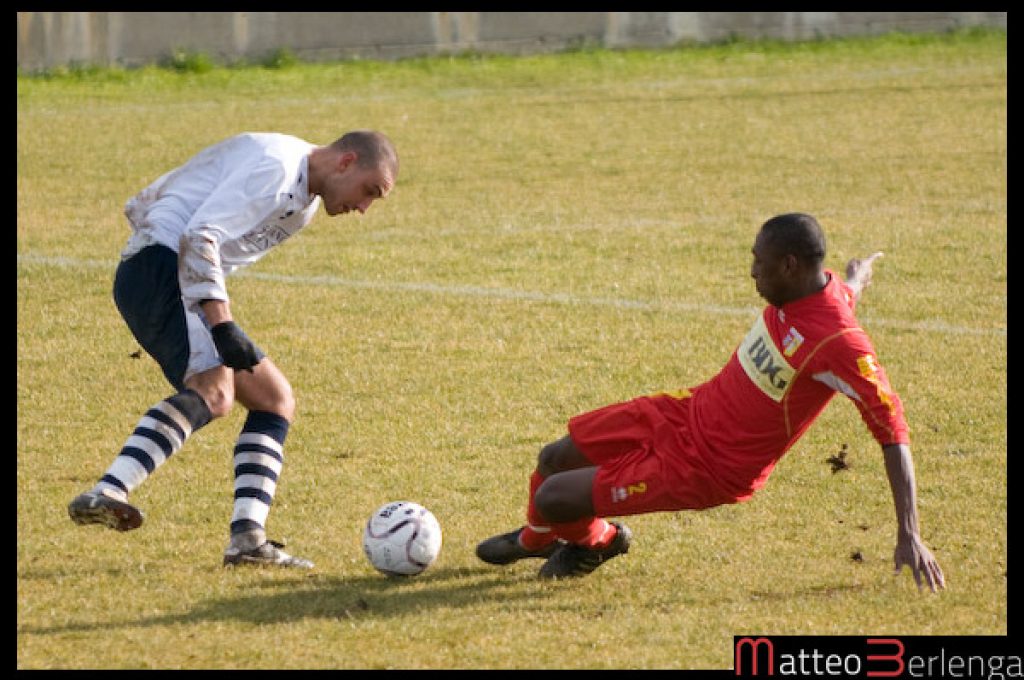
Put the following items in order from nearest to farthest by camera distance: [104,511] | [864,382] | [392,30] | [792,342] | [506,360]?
[864,382] < [792,342] < [104,511] < [506,360] < [392,30]

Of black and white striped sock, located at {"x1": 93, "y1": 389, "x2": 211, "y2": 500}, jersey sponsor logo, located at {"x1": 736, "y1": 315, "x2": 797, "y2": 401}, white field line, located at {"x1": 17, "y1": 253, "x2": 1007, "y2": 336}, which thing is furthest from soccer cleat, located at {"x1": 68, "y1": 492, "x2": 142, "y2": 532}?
white field line, located at {"x1": 17, "y1": 253, "x2": 1007, "y2": 336}

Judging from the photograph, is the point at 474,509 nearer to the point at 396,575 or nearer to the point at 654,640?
the point at 396,575

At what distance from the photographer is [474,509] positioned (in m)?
6.66

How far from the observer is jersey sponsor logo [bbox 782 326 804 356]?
537 centimetres

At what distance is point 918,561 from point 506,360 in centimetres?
422

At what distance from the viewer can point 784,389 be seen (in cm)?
545

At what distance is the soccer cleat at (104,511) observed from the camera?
5.52 meters

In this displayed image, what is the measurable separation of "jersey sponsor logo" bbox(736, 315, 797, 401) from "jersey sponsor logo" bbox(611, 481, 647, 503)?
1.78 ft

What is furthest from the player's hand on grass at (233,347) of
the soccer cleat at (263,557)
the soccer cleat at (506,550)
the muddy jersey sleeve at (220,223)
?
the soccer cleat at (506,550)

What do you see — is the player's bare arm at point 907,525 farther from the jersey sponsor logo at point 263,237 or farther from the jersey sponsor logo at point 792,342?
the jersey sponsor logo at point 263,237

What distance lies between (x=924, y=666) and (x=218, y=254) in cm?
283

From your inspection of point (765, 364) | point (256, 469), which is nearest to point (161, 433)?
point (256, 469)

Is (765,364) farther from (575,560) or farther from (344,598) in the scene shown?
(344,598)
